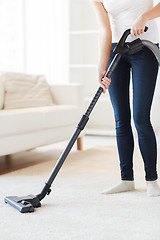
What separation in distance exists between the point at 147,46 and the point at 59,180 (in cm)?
103

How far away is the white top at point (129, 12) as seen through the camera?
2.20 m

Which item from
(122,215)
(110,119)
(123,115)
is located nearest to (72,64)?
(110,119)

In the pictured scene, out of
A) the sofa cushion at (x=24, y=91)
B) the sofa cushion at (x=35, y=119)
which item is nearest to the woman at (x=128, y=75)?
the sofa cushion at (x=35, y=119)

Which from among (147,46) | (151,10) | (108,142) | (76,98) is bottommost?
(108,142)

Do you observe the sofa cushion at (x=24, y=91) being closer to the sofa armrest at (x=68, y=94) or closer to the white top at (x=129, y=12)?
the sofa armrest at (x=68, y=94)

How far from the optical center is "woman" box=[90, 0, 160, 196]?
2203 mm

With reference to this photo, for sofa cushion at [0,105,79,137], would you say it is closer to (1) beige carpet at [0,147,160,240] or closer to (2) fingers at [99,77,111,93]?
(1) beige carpet at [0,147,160,240]

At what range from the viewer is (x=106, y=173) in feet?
9.61

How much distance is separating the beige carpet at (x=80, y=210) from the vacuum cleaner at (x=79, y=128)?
38 millimetres

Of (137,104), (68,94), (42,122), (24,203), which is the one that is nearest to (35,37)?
(68,94)

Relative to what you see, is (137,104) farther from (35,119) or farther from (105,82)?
(35,119)

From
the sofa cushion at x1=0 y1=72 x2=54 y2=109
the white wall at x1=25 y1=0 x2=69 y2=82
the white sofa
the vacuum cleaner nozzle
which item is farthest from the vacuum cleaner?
the white wall at x1=25 y1=0 x2=69 y2=82

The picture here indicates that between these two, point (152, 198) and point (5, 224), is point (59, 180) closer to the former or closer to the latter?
point (152, 198)

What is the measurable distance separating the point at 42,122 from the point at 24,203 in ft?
4.30
